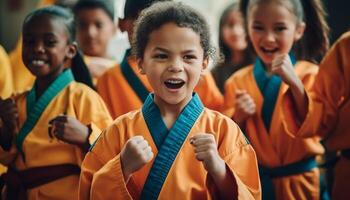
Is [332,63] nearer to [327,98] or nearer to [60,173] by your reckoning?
[327,98]

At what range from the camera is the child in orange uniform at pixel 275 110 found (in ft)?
7.33

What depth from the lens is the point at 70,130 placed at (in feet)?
6.31

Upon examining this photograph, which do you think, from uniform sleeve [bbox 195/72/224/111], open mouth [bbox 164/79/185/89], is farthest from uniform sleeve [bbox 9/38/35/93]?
open mouth [bbox 164/79/185/89]

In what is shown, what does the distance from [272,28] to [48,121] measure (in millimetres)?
1009

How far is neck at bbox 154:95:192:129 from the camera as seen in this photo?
5.65ft

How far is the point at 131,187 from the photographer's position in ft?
5.47

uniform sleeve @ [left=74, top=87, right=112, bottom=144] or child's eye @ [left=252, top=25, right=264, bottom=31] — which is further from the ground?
child's eye @ [left=252, top=25, right=264, bottom=31]

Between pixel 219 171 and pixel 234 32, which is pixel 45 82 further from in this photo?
pixel 234 32

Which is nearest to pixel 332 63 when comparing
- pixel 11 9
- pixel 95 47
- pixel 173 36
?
pixel 173 36

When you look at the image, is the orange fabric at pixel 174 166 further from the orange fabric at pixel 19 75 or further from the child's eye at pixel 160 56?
the orange fabric at pixel 19 75

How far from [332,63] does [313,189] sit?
54 centimetres

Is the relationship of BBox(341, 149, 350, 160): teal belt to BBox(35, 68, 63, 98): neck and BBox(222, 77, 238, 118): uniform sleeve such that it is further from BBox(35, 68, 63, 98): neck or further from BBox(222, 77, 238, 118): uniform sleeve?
BBox(35, 68, 63, 98): neck

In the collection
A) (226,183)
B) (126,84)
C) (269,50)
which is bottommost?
(226,183)

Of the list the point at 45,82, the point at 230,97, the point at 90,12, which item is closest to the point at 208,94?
the point at 230,97
